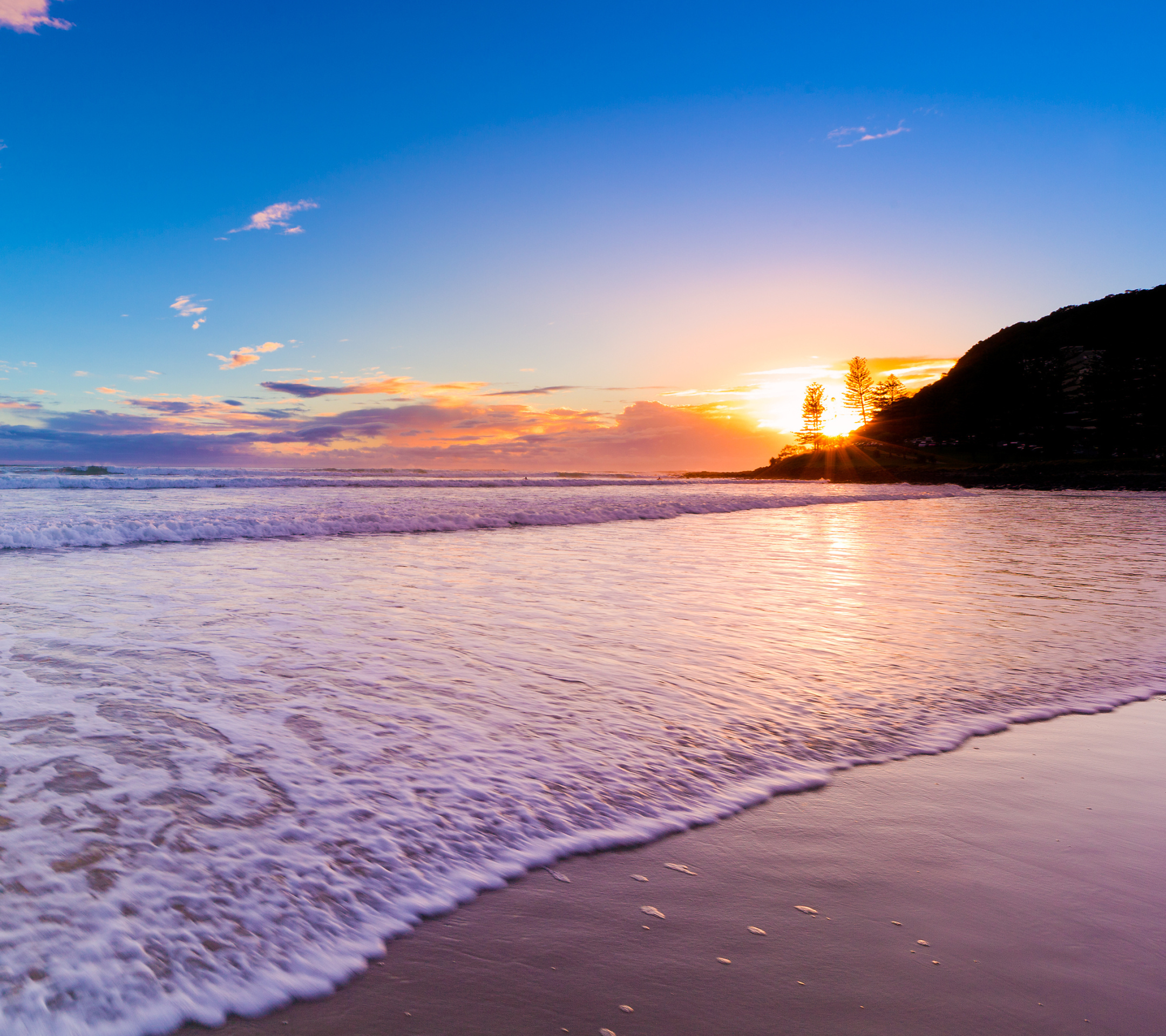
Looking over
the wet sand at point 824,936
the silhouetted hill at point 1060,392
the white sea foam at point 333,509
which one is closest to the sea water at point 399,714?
the wet sand at point 824,936

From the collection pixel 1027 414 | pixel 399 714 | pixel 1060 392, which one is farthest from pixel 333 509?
pixel 1060 392

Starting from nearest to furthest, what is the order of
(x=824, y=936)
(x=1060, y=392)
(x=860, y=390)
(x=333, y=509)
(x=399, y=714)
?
(x=824, y=936) → (x=399, y=714) → (x=333, y=509) → (x=1060, y=392) → (x=860, y=390)

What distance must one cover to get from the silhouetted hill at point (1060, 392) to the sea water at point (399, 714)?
71457mm

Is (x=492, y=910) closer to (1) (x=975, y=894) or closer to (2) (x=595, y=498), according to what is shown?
(1) (x=975, y=894)

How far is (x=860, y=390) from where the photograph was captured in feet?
344

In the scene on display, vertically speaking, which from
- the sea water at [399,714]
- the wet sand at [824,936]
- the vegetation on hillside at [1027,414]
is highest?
the vegetation on hillside at [1027,414]

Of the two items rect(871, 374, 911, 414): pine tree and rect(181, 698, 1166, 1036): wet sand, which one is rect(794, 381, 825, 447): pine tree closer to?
rect(871, 374, 911, 414): pine tree

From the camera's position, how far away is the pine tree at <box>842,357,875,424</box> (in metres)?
104

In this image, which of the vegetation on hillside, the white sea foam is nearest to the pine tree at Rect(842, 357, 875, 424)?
the vegetation on hillside

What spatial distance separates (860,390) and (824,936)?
374 ft

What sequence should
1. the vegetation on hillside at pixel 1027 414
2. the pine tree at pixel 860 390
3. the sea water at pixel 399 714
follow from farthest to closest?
1. the pine tree at pixel 860 390
2. the vegetation on hillside at pixel 1027 414
3. the sea water at pixel 399 714

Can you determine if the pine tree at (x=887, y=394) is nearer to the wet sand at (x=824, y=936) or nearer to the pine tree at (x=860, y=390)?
the pine tree at (x=860, y=390)

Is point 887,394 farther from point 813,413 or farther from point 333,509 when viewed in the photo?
point 333,509

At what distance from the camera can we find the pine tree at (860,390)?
104 metres
